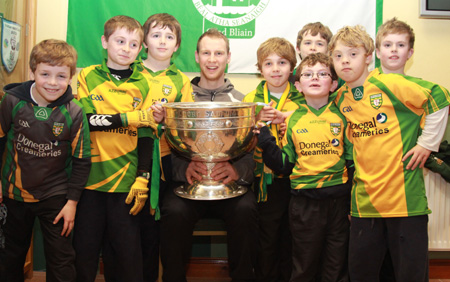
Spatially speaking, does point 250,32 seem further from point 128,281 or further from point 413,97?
point 128,281

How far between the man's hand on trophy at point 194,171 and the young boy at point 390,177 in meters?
0.74

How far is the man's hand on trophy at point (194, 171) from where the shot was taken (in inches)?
76.9

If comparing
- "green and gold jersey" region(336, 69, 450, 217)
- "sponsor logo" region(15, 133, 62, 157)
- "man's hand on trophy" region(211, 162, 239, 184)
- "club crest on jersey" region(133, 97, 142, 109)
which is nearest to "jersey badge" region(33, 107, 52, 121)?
"sponsor logo" region(15, 133, 62, 157)

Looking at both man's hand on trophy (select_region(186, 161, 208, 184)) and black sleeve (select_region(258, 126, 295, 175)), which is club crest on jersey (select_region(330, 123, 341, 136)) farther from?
man's hand on trophy (select_region(186, 161, 208, 184))

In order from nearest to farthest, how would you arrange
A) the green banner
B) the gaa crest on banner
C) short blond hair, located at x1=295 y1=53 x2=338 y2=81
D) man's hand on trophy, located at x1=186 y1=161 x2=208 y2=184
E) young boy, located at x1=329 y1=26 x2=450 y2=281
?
young boy, located at x1=329 y1=26 x2=450 y2=281, short blond hair, located at x1=295 y1=53 x2=338 y2=81, man's hand on trophy, located at x1=186 y1=161 x2=208 y2=184, the gaa crest on banner, the green banner

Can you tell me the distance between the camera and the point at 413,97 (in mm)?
1654

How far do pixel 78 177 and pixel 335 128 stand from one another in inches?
47.8

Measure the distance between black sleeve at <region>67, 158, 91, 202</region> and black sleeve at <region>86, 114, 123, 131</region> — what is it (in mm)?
167

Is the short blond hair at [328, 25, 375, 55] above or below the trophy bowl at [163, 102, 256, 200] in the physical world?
above

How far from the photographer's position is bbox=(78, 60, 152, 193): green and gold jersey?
1.84 m

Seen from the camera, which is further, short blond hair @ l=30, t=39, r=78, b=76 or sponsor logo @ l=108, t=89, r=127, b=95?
sponsor logo @ l=108, t=89, r=127, b=95

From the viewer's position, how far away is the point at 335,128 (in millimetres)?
1805

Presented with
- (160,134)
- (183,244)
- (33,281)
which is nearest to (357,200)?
(183,244)

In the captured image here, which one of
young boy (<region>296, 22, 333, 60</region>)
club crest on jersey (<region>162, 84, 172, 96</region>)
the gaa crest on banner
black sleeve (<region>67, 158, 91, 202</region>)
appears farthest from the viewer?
young boy (<region>296, 22, 333, 60</region>)
